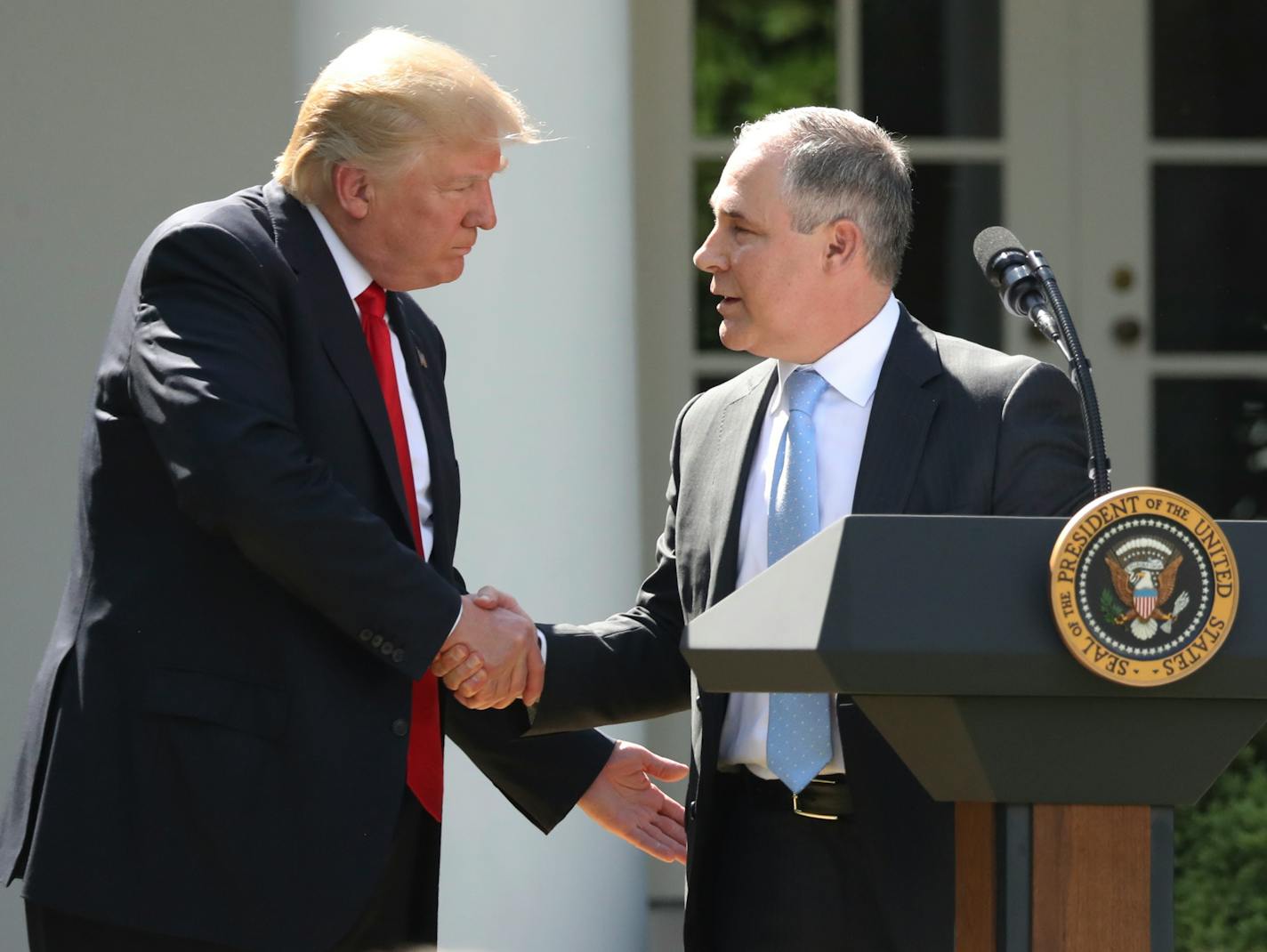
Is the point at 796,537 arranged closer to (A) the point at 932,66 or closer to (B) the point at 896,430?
(B) the point at 896,430

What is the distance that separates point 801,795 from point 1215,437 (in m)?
3.59

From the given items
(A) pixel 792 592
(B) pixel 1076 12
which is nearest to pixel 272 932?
(A) pixel 792 592

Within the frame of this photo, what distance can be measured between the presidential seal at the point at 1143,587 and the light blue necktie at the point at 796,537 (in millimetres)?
893

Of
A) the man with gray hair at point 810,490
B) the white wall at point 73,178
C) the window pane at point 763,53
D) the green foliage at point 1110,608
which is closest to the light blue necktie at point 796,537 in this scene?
the man with gray hair at point 810,490

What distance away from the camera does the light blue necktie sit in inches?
99.7

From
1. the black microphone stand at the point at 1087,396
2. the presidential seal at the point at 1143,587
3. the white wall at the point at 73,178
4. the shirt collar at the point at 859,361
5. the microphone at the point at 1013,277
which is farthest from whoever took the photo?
the white wall at the point at 73,178

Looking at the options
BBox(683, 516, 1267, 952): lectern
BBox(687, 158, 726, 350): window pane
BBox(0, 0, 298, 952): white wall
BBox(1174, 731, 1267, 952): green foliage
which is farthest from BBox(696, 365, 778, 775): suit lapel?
BBox(687, 158, 726, 350): window pane

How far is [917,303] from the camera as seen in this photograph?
568 centimetres

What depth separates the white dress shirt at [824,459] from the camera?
8.64 ft

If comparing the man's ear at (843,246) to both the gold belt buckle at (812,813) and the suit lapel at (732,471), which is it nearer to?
the suit lapel at (732,471)

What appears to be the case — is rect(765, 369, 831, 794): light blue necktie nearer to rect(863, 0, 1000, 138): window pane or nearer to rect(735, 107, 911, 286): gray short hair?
rect(735, 107, 911, 286): gray short hair

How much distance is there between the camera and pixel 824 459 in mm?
2711

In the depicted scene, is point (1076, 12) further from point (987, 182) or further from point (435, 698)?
point (435, 698)

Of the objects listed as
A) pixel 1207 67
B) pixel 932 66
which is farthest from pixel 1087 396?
pixel 1207 67
